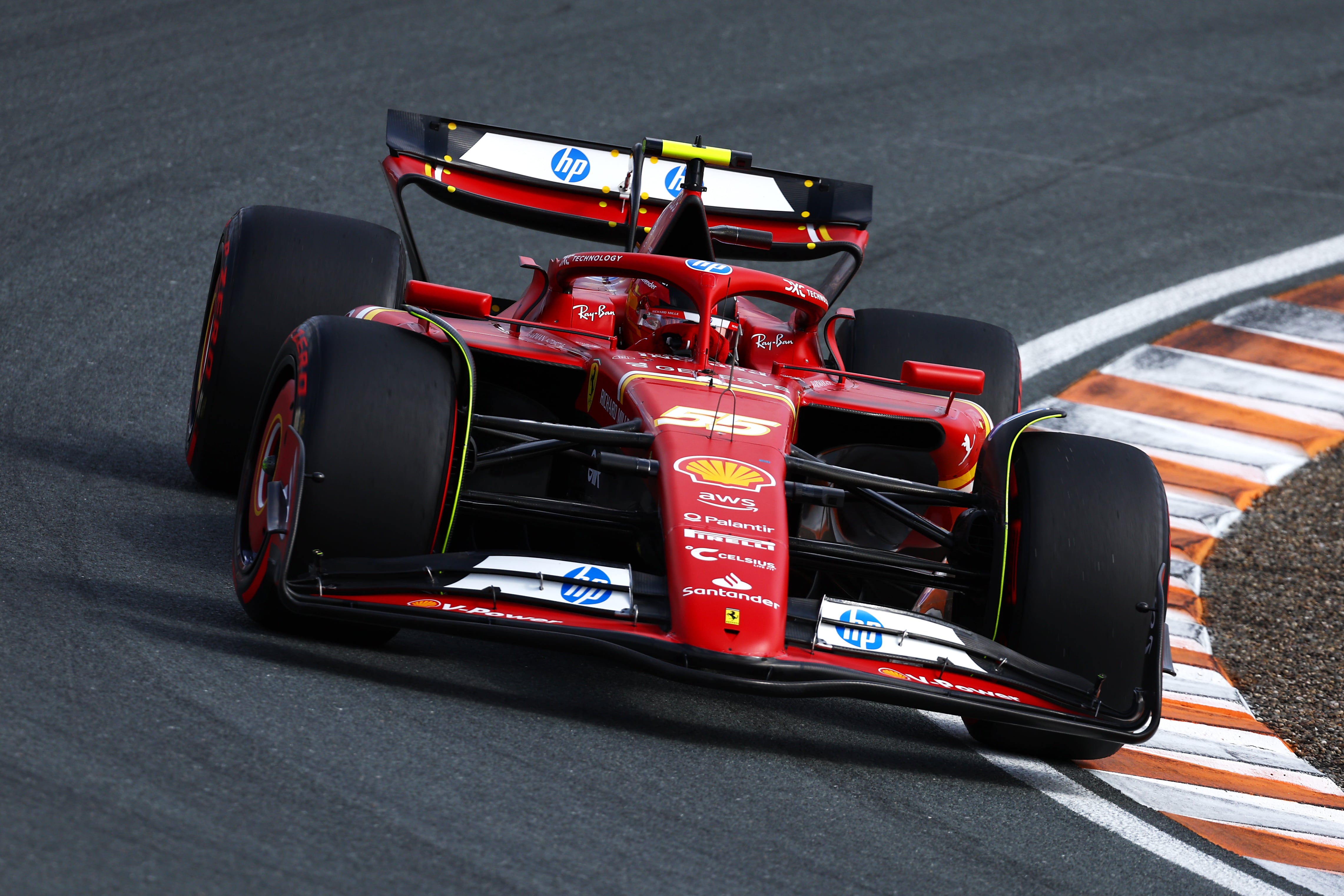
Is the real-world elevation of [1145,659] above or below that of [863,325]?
below

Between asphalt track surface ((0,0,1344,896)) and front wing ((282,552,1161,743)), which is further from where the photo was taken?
front wing ((282,552,1161,743))

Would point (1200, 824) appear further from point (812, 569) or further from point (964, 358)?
point (964, 358)

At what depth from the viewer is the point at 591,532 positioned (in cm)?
553

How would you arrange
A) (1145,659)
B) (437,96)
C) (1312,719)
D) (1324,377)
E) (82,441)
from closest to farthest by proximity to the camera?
(1145,659) → (1312,719) → (82,441) → (1324,377) → (437,96)

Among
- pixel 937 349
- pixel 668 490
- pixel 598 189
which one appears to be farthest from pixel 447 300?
pixel 937 349

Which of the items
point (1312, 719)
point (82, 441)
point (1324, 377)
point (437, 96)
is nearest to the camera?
point (1312, 719)

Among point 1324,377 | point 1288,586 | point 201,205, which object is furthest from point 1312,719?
point 201,205

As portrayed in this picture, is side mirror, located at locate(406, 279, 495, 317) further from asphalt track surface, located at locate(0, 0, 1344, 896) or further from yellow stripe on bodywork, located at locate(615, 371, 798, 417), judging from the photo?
asphalt track surface, located at locate(0, 0, 1344, 896)

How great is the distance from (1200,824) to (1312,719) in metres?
1.45

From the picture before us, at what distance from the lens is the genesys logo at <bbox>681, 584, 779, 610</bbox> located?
460 centimetres

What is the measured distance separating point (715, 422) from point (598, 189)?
2477mm

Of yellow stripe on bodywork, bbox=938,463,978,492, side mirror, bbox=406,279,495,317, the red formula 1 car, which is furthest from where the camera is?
yellow stripe on bodywork, bbox=938,463,978,492

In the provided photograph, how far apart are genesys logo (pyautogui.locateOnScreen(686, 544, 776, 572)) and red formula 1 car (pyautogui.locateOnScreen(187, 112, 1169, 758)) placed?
0.04ft

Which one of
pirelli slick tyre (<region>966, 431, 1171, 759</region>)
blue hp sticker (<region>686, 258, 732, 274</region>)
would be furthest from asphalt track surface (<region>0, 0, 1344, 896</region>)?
blue hp sticker (<region>686, 258, 732, 274</region>)
